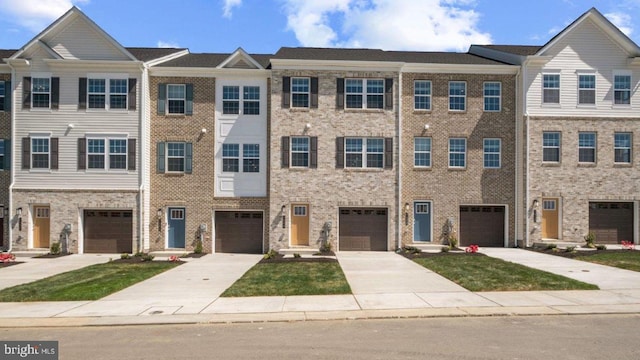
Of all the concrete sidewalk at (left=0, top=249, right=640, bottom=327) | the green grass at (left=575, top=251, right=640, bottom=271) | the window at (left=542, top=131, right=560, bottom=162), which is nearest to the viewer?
the concrete sidewalk at (left=0, top=249, right=640, bottom=327)

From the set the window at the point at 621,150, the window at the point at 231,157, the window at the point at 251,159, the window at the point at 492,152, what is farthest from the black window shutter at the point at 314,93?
the window at the point at 621,150

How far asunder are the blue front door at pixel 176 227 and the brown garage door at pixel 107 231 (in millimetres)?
1940

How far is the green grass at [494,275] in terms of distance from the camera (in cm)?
1298

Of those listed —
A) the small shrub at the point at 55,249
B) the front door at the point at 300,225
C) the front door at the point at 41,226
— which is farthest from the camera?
the front door at the point at 300,225

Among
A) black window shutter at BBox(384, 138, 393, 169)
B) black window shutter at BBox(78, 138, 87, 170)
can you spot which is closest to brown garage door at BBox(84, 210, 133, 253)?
black window shutter at BBox(78, 138, 87, 170)

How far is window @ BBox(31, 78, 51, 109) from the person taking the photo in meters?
22.4

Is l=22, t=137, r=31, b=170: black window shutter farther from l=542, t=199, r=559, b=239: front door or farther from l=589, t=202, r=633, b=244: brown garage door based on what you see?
l=589, t=202, r=633, b=244: brown garage door

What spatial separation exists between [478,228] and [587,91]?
9.12m

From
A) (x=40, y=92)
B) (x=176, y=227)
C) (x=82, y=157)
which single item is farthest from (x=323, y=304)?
(x=40, y=92)

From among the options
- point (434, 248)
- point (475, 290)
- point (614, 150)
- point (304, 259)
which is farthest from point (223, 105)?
point (614, 150)

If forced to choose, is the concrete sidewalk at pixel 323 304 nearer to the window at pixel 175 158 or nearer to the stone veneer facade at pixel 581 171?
the stone veneer facade at pixel 581 171

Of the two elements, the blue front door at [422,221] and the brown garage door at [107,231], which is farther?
the blue front door at [422,221]

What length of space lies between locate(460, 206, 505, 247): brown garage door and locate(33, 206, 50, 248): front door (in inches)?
842

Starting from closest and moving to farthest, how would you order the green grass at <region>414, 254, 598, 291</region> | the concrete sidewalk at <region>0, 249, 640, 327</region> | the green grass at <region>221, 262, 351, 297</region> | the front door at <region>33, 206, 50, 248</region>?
the concrete sidewalk at <region>0, 249, 640, 327</region> < the green grass at <region>221, 262, 351, 297</region> < the green grass at <region>414, 254, 598, 291</region> < the front door at <region>33, 206, 50, 248</region>
